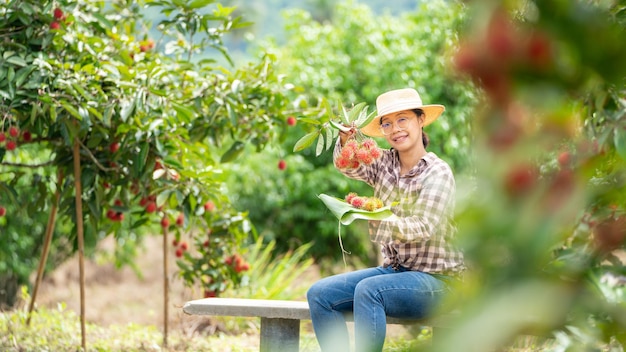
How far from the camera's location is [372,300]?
262 centimetres

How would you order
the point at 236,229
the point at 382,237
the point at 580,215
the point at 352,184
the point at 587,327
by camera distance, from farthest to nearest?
1. the point at 352,184
2. the point at 236,229
3. the point at 382,237
4. the point at 580,215
5. the point at 587,327

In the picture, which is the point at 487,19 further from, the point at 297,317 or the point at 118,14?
the point at 118,14

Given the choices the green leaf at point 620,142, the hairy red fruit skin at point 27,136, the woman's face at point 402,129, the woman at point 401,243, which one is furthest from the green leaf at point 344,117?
the hairy red fruit skin at point 27,136

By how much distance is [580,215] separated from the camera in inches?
46.1

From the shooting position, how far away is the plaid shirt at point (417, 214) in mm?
2564

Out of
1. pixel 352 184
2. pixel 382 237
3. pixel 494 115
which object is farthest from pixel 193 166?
pixel 352 184

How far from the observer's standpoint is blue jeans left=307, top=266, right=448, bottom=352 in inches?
103

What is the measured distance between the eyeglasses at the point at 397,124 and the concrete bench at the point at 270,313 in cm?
78

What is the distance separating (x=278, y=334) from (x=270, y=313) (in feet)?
0.62

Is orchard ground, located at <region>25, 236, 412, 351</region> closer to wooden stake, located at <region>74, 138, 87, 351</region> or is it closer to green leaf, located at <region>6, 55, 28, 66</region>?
wooden stake, located at <region>74, 138, 87, 351</region>

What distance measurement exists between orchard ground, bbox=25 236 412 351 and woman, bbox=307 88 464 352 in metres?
1.99

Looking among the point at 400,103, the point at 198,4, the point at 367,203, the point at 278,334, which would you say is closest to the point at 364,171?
the point at 400,103

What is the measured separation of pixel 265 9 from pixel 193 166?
42468mm

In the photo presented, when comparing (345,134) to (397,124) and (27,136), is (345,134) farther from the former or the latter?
(27,136)
